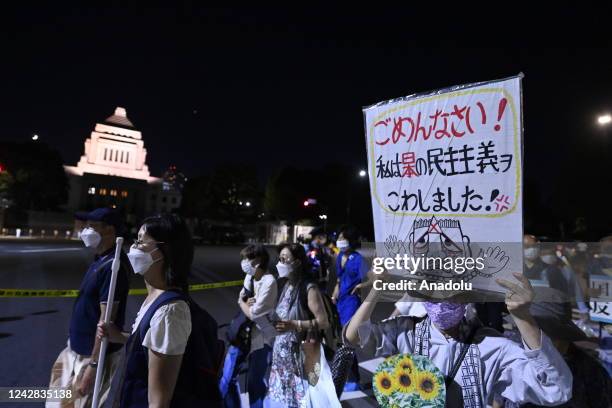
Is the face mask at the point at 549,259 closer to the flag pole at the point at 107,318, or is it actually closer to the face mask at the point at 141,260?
the face mask at the point at 141,260

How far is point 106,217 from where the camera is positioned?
121 inches

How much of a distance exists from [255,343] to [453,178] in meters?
2.59

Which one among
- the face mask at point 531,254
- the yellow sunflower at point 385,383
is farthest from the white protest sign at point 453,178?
the face mask at point 531,254

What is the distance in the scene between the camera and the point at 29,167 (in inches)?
1912

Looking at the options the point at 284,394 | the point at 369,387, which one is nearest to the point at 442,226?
the point at 284,394

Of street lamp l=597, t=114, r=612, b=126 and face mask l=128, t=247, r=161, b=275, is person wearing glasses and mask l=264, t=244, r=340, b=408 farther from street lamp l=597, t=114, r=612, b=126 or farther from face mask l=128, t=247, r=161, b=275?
street lamp l=597, t=114, r=612, b=126

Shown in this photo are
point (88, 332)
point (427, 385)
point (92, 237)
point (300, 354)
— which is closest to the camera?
point (427, 385)

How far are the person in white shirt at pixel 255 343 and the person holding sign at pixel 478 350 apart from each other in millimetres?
1529

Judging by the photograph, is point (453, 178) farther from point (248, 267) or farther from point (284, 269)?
point (248, 267)

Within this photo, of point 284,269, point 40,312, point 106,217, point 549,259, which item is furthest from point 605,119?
point 40,312

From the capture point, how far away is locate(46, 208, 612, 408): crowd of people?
170 cm

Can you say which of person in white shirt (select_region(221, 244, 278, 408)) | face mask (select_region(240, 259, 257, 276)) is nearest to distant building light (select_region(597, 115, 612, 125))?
person in white shirt (select_region(221, 244, 278, 408))

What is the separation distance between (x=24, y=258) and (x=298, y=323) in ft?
57.2

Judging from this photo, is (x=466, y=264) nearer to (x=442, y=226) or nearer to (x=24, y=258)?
(x=442, y=226)
